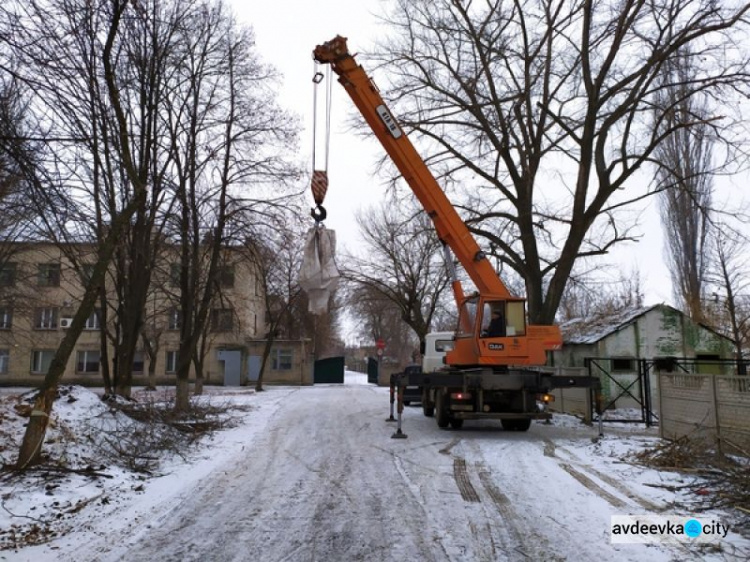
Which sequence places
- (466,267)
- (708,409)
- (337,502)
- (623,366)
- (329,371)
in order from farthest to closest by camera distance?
(329,371)
(623,366)
(466,267)
(708,409)
(337,502)

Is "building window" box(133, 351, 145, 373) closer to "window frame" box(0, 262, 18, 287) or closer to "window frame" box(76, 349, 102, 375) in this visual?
"window frame" box(76, 349, 102, 375)

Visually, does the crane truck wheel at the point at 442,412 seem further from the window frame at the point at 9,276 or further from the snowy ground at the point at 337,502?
the window frame at the point at 9,276

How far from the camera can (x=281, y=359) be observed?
41.5 metres

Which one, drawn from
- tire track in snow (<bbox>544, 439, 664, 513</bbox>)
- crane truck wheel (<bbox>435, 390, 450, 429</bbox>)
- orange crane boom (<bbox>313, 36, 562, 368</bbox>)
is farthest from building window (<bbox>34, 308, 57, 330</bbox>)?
tire track in snow (<bbox>544, 439, 664, 513</bbox>)

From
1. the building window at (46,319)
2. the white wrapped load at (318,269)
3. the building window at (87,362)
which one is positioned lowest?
the building window at (87,362)

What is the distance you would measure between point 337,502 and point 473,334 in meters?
7.17

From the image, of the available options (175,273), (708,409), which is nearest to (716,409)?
(708,409)

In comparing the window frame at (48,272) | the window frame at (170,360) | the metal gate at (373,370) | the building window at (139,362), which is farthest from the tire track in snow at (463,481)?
the metal gate at (373,370)

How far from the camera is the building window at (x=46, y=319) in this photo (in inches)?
1581

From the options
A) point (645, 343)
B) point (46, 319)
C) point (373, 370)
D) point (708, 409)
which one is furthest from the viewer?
point (373, 370)

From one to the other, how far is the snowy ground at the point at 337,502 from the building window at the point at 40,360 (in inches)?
1319

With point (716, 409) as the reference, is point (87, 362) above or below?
above

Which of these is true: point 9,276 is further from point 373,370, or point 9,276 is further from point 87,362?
point 373,370

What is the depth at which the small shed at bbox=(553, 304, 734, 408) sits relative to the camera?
21203 mm
